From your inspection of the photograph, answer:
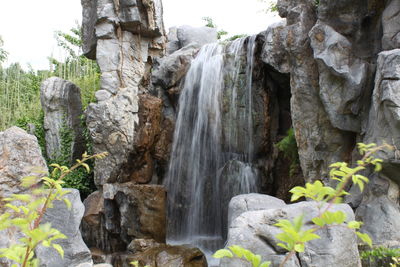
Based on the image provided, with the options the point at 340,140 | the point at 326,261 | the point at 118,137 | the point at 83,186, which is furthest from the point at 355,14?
the point at 83,186

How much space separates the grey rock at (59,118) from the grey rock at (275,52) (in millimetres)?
6359

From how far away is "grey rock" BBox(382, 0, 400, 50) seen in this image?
6.57 meters

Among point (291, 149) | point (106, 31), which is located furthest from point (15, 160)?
point (106, 31)

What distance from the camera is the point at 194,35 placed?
16234 mm

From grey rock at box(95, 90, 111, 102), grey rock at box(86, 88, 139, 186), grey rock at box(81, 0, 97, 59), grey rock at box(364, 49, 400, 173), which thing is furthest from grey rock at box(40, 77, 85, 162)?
grey rock at box(364, 49, 400, 173)

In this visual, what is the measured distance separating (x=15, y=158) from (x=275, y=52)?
6104mm

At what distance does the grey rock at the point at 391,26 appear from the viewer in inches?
259

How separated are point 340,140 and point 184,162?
455 centimetres

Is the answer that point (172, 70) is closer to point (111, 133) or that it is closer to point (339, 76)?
point (111, 133)

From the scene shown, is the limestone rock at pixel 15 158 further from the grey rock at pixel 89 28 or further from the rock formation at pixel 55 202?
the grey rock at pixel 89 28

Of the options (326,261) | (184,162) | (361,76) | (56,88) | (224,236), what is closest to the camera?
(326,261)

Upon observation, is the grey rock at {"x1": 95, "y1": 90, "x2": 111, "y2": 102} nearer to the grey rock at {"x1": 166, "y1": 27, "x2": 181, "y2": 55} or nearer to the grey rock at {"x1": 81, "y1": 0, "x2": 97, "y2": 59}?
the grey rock at {"x1": 81, "y1": 0, "x2": 97, "y2": 59}

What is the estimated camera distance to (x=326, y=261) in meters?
3.82

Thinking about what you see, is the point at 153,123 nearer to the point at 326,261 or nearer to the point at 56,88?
the point at 56,88
